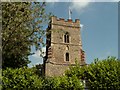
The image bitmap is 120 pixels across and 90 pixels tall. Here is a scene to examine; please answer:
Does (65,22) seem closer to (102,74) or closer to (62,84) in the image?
(102,74)

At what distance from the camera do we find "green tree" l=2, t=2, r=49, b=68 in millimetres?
21094

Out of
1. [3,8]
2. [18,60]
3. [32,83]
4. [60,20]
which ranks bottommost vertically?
[32,83]

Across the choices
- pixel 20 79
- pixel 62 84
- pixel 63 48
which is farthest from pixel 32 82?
pixel 63 48

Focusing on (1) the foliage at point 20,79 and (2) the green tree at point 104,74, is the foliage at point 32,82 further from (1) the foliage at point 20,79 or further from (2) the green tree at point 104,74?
(2) the green tree at point 104,74

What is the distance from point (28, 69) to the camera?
3009 centimetres

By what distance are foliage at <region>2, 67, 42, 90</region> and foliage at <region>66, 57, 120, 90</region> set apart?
5.96 m

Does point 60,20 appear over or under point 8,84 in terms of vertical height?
over

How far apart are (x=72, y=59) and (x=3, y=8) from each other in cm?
3627

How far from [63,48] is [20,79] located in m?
28.4

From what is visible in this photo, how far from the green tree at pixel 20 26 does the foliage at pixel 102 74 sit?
9529 millimetres

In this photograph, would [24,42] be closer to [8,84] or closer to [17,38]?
[17,38]

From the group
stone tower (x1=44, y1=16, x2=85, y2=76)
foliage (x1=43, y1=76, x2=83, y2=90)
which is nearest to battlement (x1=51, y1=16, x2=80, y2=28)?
stone tower (x1=44, y1=16, x2=85, y2=76)

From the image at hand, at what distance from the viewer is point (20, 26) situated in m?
21.8

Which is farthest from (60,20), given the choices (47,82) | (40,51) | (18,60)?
(40,51)
